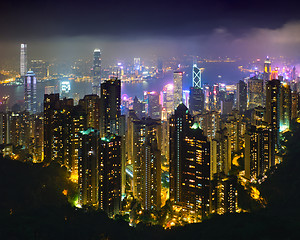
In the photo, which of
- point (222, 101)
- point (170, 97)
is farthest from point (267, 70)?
point (170, 97)

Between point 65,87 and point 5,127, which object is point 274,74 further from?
point 5,127

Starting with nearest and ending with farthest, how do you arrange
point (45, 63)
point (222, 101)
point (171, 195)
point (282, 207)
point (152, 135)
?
point (282, 207) < point (171, 195) < point (152, 135) < point (45, 63) < point (222, 101)

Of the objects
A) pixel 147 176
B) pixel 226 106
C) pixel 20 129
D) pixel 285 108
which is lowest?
pixel 147 176

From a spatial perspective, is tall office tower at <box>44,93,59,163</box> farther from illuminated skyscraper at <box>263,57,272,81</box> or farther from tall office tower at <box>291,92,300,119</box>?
illuminated skyscraper at <box>263,57,272,81</box>

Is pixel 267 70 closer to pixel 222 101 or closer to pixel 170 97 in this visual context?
pixel 222 101

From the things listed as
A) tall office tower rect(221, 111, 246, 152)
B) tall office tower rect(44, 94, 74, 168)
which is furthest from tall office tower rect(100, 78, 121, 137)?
tall office tower rect(221, 111, 246, 152)

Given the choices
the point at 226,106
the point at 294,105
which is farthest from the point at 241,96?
the point at 294,105
